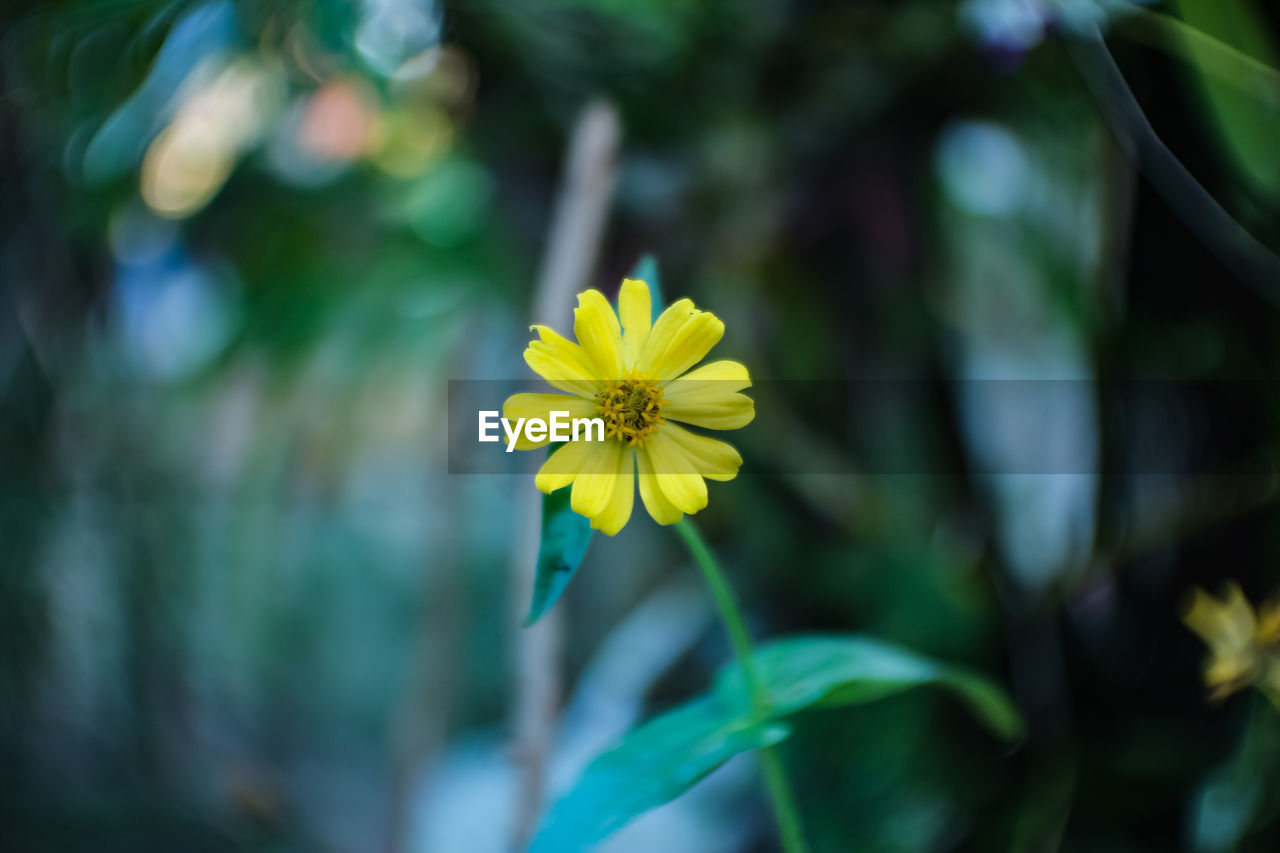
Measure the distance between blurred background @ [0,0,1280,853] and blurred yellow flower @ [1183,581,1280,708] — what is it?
21 millimetres

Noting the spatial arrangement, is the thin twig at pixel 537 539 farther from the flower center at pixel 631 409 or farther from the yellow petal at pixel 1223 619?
the yellow petal at pixel 1223 619

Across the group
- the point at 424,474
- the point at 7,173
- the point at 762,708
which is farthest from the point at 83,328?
the point at 762,708

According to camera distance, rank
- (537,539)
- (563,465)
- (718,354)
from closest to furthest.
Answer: (563,465)
(537,539)
(718,354)

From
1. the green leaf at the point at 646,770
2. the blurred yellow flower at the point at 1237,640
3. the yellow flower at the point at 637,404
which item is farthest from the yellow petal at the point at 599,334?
the blurred yellow flower at the point at 1237,640

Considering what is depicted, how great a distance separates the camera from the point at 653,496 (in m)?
0.21

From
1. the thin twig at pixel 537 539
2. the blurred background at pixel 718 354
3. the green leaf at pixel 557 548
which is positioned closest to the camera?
the green leaf at pixel 557 548

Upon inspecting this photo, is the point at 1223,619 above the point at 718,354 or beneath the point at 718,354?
beneath

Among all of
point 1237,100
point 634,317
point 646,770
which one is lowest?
point 646,770

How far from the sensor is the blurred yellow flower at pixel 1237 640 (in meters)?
0.38

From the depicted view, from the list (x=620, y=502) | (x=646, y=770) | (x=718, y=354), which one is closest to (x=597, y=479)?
(x=620, y=502)

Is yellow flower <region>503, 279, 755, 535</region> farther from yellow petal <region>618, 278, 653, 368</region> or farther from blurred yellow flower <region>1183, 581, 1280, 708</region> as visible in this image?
blurred yellow flower <region>1183, 581, 1280, 708</region>

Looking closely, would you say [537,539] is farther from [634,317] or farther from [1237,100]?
[1237,100]

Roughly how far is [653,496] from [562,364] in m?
0.05

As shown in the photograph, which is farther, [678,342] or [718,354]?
[718,354]
